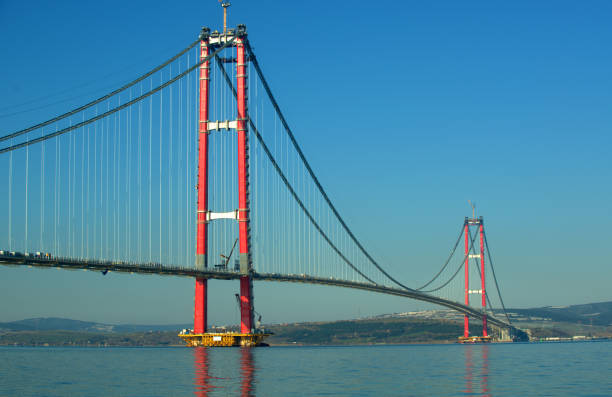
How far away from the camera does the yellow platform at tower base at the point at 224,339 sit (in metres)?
75.1

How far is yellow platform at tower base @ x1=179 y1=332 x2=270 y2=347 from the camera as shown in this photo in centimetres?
7506

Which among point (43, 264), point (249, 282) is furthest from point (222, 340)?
point (43, 264)

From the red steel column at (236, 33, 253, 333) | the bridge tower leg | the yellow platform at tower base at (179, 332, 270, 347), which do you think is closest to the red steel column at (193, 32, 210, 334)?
the yellow platform at tower base at (179, 332, 270, 347)

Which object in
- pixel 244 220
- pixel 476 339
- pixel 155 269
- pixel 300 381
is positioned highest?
pixel 244 220

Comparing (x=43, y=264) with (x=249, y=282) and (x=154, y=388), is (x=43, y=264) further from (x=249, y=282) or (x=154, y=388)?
(x=154, y=388)

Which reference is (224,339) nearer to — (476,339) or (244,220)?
(244,220)

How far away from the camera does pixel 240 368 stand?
45.9 meters

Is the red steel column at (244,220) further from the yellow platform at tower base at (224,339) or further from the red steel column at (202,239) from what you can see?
the red steel column at (202,239)

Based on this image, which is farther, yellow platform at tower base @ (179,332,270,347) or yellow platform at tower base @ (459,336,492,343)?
yellow platform at tower base @ (459,336,492,343)

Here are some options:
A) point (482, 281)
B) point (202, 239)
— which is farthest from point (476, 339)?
point (202, 239)

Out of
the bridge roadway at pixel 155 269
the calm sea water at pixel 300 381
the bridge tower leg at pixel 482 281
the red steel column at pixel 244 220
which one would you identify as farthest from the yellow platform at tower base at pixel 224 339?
the bridge tower leg at pixel 482 281

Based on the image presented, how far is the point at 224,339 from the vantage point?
75562 mm

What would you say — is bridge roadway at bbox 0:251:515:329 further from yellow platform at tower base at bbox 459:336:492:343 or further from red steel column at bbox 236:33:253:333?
yellow platform at tower base at bbox 459:336:492:343

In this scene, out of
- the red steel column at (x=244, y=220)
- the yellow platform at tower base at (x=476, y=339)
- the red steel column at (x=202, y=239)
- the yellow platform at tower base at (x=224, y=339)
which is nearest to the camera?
the red steel column at (x=202, y=239)
